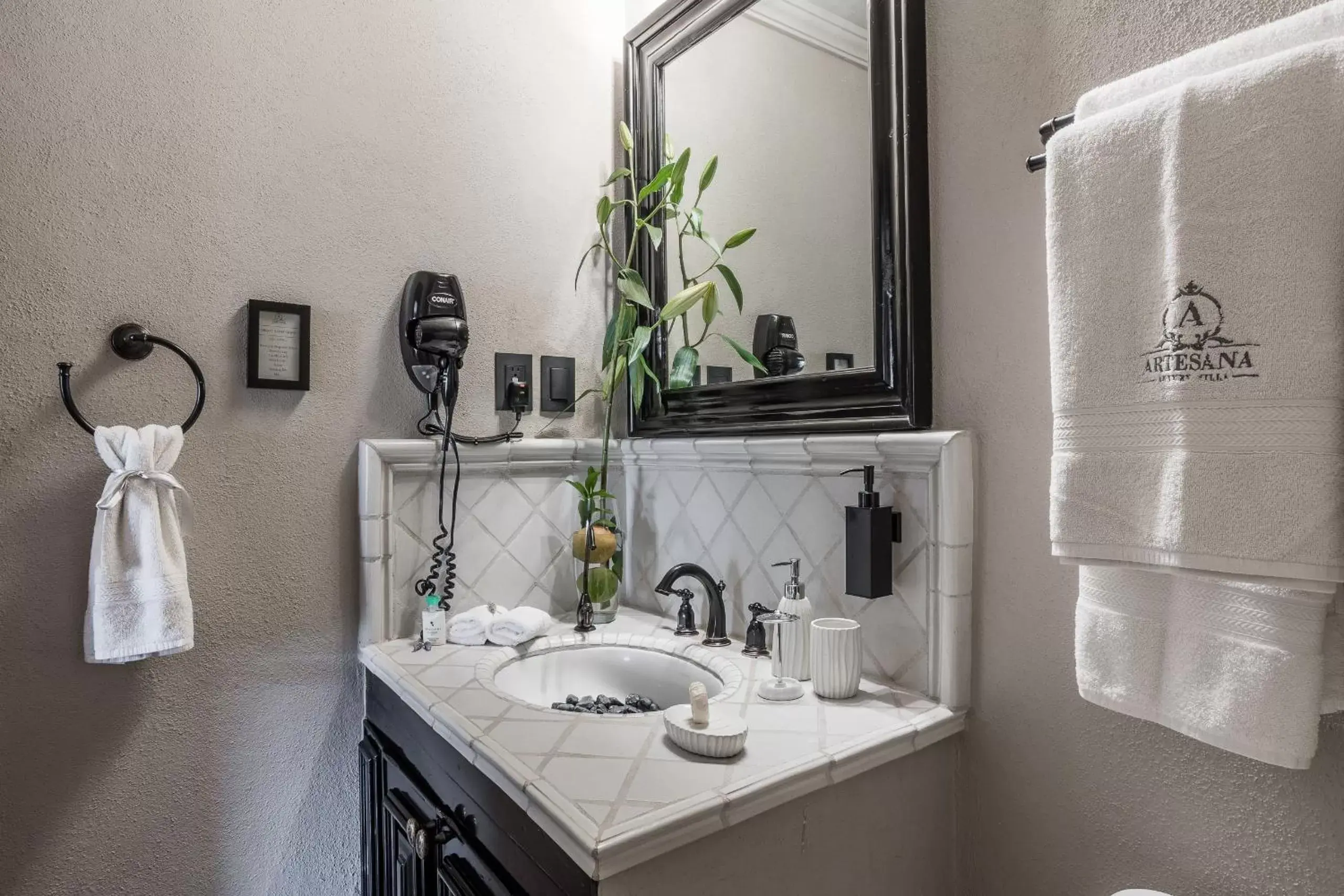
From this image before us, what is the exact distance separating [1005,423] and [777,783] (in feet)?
1.79

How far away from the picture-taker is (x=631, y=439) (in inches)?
64.1

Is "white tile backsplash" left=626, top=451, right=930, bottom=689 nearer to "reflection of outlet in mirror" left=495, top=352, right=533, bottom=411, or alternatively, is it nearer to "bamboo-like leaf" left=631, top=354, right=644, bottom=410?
"bamboo-like leaf" left=631, top=354, right=644, bottom=410

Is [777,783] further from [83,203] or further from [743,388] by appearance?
[83,203]

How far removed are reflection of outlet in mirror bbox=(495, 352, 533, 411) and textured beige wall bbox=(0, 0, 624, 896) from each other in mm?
29

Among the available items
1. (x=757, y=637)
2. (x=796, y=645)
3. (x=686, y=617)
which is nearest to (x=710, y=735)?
(x=796, y=645)

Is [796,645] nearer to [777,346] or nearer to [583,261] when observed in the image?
[777,346]

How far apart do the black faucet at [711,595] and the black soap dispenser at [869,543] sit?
0.30 m

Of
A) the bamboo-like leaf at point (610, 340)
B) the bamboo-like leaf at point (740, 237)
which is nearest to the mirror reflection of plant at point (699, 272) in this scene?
the bamboo-like leaf at point (740, 237)

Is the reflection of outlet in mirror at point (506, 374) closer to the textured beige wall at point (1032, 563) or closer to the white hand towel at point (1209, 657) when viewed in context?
the textured beige wall at point (1032, 563)

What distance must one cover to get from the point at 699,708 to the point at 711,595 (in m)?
0.45

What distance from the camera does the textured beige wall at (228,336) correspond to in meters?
1.12

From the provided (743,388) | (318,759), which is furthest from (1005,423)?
(318,759)

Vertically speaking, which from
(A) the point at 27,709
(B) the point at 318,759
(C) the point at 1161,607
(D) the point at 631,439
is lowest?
(B) the point at 318,759

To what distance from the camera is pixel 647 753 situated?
0.89 meters
